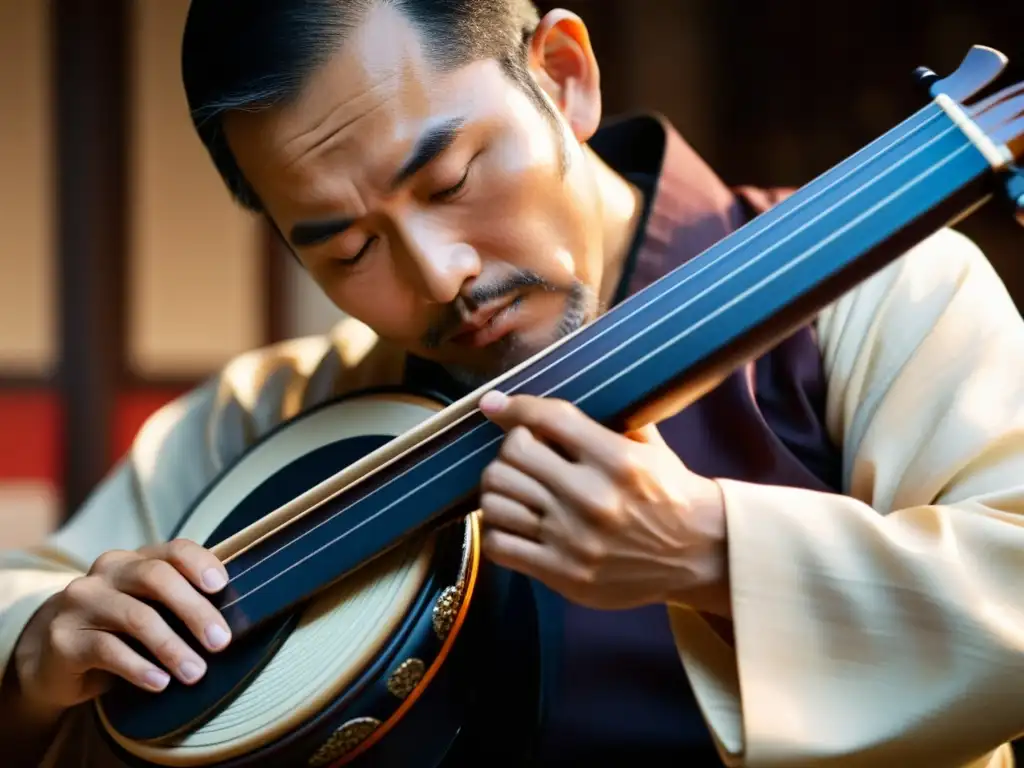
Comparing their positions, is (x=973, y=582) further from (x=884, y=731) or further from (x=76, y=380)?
(x=76, y=380)

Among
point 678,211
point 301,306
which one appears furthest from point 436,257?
point 301,306

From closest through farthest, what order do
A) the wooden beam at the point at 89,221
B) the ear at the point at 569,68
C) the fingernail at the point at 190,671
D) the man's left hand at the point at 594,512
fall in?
the man's left hand at the point at 594,512 < the fingernail at the point at 190,671 < the ear at the point at 569,68 < the wooden beam at the point at 89,221

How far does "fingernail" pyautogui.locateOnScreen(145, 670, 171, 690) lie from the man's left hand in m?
0.27

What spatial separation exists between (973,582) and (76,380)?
2.19 metres

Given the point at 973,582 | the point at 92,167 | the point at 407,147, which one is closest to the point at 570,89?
the point at 407,147

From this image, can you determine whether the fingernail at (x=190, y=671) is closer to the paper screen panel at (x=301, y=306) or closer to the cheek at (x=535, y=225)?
the cheek at (x=535, y=225)

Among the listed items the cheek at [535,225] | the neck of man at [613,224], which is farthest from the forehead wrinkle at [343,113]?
the neck of man at [613,224]

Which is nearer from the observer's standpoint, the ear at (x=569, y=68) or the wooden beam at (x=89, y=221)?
the ear at (x=569, y=68)

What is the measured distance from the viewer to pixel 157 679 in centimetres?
78

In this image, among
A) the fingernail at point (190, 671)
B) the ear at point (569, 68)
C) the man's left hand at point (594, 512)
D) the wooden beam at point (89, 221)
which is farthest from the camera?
the wooden beam at point (89, 221)

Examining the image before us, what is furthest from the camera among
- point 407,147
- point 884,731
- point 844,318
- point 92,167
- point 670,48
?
point 92,167

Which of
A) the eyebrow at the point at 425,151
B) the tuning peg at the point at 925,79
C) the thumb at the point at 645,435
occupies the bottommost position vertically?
the thumb at the point at 645,435

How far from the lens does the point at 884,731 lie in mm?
682

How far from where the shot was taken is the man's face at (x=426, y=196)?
0.79 meters
